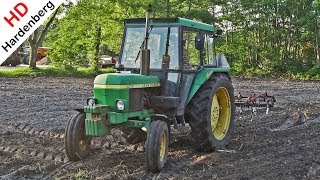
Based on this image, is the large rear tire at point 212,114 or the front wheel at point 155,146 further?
the large rear tire at point 212,114

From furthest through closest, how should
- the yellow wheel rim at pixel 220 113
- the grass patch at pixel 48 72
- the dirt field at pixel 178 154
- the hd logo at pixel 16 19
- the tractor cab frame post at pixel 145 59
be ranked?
the grass patch at pixel 48 72 < the hd logo at pixel 16 19 < the yellow wheel rim at pixel 220 113 < the tractor cab frame post at pixel 145 59 < the dirt field at pixel 178 154

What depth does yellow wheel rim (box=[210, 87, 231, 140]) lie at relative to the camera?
8.30 meters

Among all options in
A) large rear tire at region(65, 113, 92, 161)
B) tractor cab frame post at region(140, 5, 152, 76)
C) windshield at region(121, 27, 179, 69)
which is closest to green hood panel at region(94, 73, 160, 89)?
tractor cab frame post at region(140, 5, 152, 76)

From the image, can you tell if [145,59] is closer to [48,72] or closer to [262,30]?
[48,72]

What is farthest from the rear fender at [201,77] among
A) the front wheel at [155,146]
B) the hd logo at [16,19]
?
the hd logo at [16,19]

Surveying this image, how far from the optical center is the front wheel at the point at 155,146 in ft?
20.3

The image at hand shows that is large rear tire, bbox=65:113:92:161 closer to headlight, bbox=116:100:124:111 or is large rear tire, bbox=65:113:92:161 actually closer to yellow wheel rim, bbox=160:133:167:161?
headlight, bbox=116:100:124:111

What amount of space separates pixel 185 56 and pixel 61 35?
2157cm

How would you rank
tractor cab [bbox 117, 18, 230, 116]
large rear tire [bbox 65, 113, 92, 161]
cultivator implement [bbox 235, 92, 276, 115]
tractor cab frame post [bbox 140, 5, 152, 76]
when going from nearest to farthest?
1. large rear tire [bbox 65, 113, 92, 161]
2. tractor cab frame post [bbox 140, 5, 152, 76]
3. tractor cab [bbox 117, 18, 230, 116]
4. cultivator implement [bbox 235, 92, 276, 115]

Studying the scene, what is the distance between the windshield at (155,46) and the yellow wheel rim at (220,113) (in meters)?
1.34

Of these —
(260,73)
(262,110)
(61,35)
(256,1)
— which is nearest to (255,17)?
(256,1)

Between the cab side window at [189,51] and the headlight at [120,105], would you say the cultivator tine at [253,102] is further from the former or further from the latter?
the headlight at [120,105]

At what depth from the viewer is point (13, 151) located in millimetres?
7461

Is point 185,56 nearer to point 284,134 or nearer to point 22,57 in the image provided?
point 284,134
